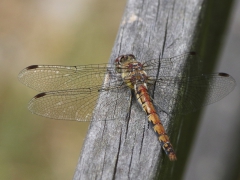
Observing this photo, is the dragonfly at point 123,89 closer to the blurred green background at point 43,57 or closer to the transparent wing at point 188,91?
the transparent wing at point 188,91

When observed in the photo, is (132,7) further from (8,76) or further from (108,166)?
(8,76)

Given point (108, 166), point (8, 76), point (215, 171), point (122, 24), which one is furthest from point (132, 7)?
point (8, 76)

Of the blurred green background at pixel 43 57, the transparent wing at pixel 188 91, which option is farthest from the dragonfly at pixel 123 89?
the blurred green background at pixel 43 57

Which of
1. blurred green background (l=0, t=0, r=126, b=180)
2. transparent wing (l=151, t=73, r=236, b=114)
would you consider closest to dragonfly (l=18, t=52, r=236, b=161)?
transparent wing (l=151, t=73, r=236, b=114)

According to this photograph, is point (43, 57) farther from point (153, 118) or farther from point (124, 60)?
point (153, 118)

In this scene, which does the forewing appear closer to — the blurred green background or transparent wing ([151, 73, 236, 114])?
transparent wing ([151, 73, 236, 114])

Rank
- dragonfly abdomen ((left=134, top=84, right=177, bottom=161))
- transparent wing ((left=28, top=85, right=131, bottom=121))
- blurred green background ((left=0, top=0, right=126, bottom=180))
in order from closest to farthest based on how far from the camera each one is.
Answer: dragonfly abdomen ((left=134, top=84, right=177, bottom=161)), transparent wing ((left=28, top=85, right=131, bottom=121)), blurred green background ((left=0, top=0, right=126, bottom=180))

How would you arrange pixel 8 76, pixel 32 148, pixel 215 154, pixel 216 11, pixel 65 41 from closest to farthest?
pixel 216 11 < pixel 215 154 < pixel 32 148 < pixel 8 76 < pixel 65 41
